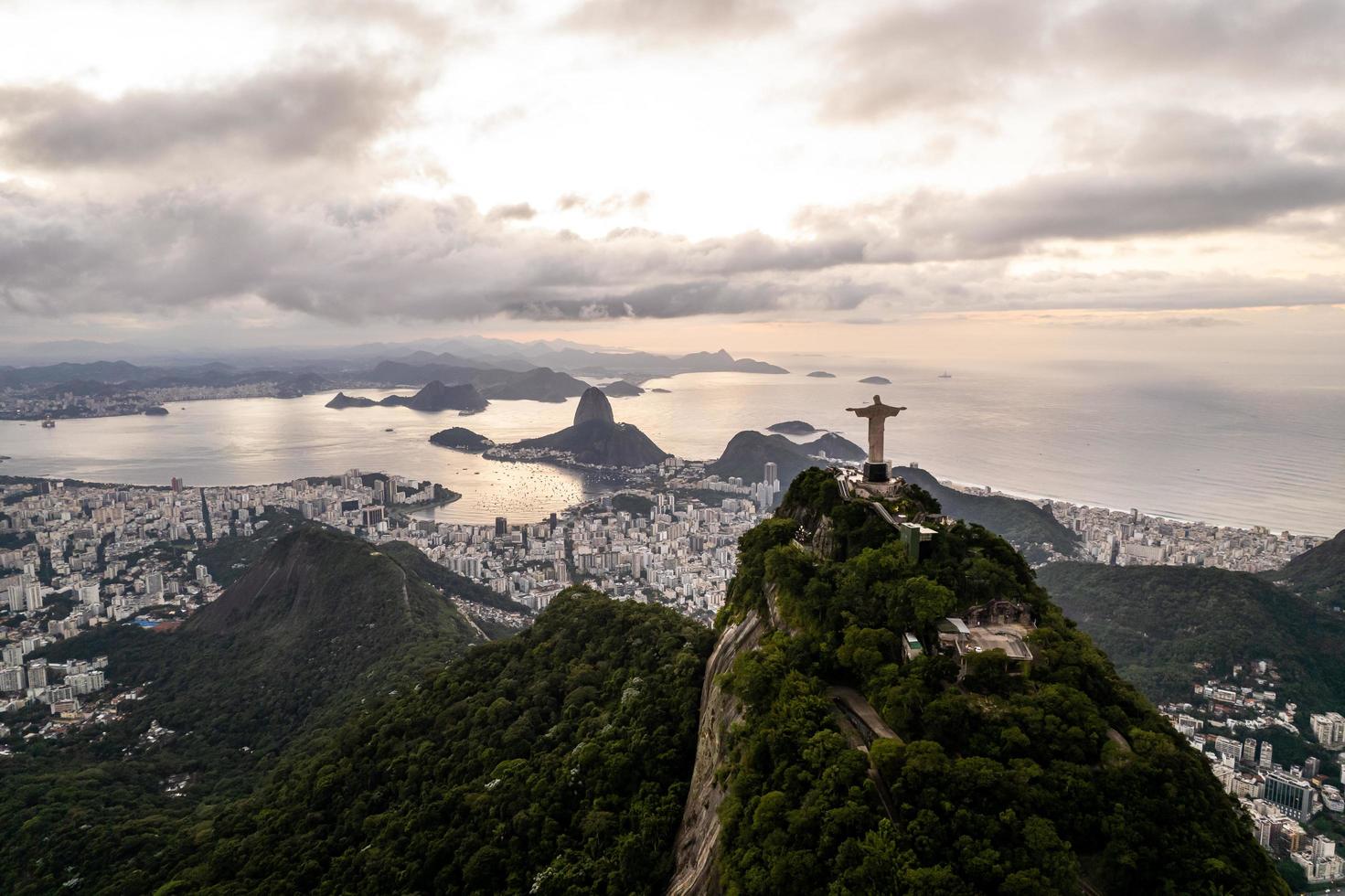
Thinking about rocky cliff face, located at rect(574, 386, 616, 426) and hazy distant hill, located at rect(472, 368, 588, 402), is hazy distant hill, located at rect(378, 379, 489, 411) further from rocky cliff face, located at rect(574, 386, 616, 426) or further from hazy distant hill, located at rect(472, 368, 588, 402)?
rocky cliff face, located at rect(574, 386, 616, 426)

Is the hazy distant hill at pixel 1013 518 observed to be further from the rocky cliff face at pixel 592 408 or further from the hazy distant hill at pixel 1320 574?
the rocky cliff face at pixel 592 408

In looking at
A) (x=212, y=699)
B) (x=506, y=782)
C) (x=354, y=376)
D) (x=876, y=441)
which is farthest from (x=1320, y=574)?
(x=354, y=376)

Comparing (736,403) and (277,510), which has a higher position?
(736,403)

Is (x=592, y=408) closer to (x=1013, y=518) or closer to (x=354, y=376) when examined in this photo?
(x=1013, y=518)

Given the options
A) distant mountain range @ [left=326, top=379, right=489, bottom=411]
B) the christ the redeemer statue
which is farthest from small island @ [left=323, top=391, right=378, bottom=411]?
the christ the redeemer statue

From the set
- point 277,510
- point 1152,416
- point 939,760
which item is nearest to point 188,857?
point 939,760

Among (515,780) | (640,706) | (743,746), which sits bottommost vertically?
(515,780)

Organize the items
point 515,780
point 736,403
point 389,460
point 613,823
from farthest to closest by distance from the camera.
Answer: point 736,403 → point 389,460 → point 515,780 → point 613,823

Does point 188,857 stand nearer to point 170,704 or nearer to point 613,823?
point 613,823
